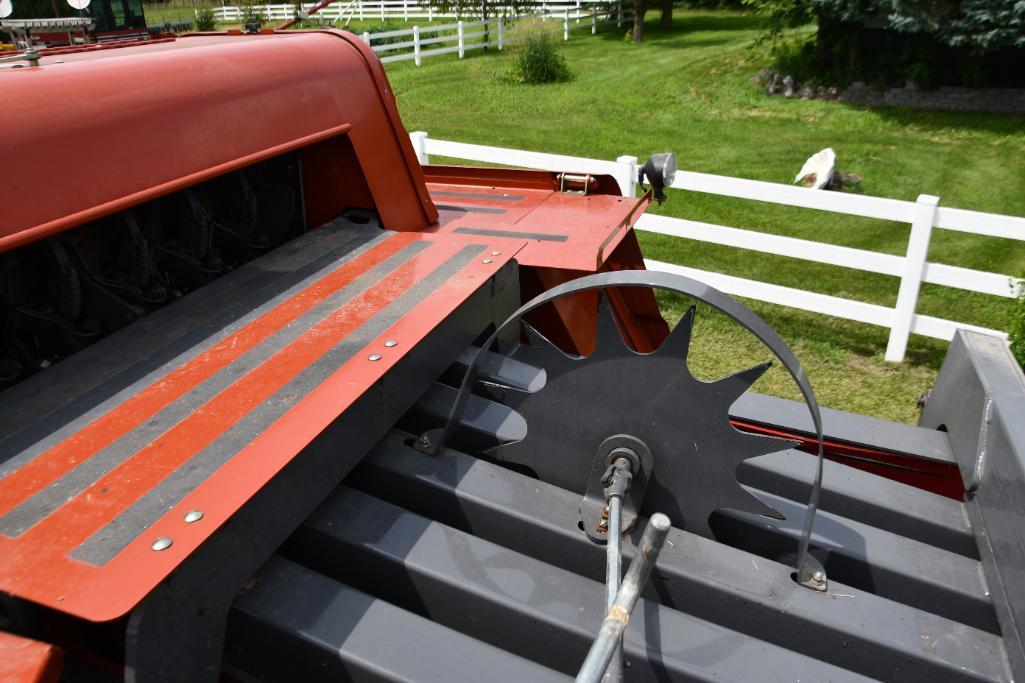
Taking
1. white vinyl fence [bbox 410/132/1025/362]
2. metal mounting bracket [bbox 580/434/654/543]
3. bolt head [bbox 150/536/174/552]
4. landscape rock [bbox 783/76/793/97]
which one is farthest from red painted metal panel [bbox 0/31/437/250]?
landscape rock [bbox 783/76/793/97]

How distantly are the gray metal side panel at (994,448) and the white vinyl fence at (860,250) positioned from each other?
94.9 inches

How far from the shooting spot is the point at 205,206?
9.12 feet

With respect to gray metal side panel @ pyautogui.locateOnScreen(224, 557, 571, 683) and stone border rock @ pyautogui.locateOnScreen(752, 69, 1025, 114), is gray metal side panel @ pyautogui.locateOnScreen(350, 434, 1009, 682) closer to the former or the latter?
gray metal side panel @ pyautogui.locateOnScreen(224, 557, 571, 683)

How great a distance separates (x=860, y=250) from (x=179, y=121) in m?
4.32

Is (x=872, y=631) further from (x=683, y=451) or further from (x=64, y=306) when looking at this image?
(x=64, y=306)

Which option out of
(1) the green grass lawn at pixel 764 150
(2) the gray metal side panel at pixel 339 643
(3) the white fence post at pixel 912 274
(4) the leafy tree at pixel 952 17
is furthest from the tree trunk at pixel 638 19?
(2) the gray metal side panel at pixel 339 643

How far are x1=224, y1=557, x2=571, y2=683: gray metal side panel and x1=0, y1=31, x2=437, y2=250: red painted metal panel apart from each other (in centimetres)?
98

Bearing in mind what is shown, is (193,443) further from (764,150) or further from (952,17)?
(952,17)

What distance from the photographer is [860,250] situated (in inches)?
203

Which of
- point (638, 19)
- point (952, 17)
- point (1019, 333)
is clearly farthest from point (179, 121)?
point (638, 19)

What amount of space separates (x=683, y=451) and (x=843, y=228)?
6.41 m

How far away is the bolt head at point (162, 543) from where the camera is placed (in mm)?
1371

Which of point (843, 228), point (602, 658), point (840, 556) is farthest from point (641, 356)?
point (843, 228)

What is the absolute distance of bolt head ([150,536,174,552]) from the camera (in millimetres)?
1371
